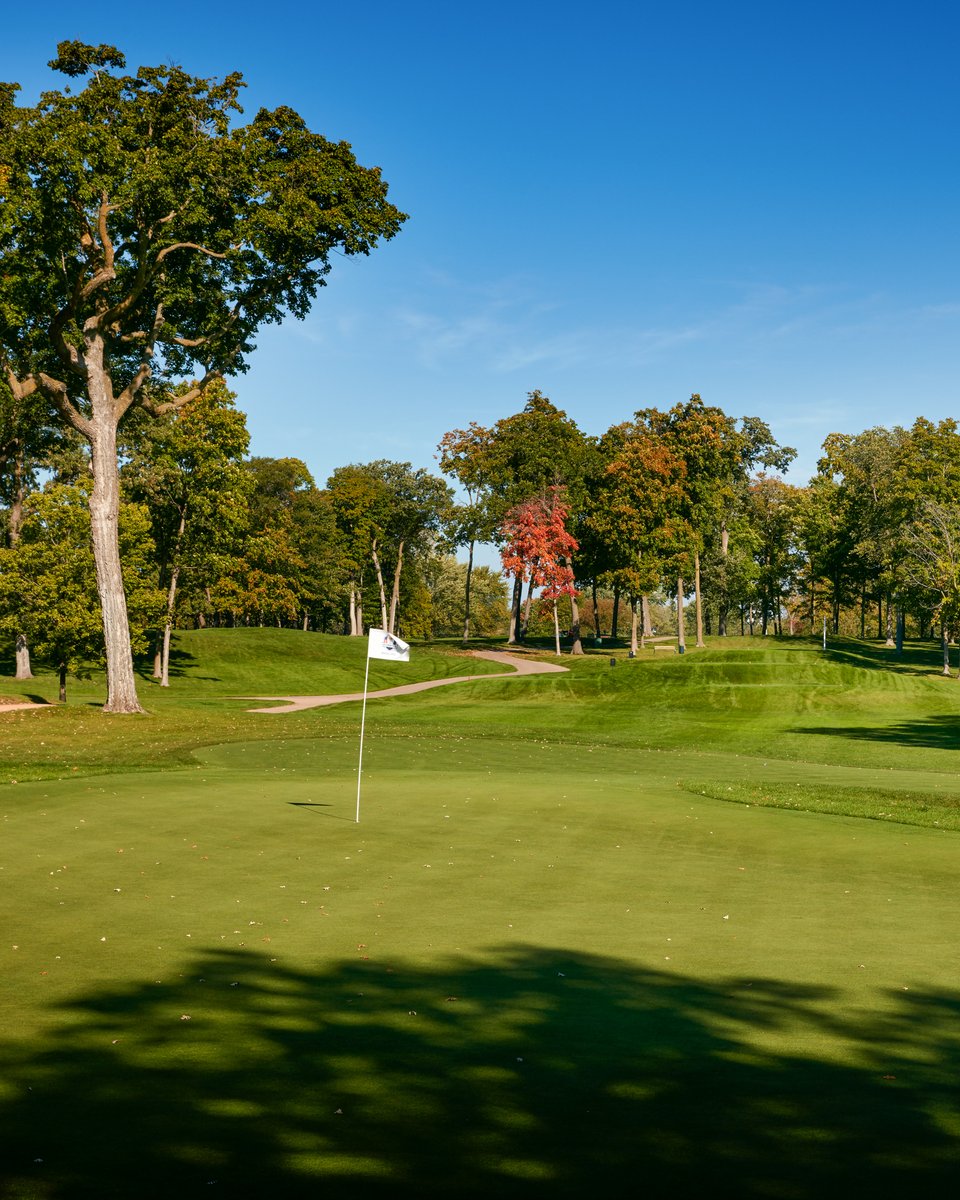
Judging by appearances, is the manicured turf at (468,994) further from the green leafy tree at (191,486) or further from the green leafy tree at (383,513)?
the green leafy tree at (383,513)

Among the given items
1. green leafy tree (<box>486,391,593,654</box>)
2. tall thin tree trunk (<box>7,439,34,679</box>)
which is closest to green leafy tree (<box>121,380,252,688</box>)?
tall thin tree trunk (<box>7,439,34,679</box>)

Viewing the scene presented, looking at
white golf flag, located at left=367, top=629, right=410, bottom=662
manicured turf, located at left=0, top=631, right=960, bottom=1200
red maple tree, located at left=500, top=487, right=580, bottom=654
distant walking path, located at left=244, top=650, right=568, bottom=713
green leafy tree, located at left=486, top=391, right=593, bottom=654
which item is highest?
green leafy tree, located at left=486, top=391, right=593, bottom=654

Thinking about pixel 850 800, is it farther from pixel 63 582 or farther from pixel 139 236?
pixel 63 582

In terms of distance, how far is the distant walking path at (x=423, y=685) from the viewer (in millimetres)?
49100

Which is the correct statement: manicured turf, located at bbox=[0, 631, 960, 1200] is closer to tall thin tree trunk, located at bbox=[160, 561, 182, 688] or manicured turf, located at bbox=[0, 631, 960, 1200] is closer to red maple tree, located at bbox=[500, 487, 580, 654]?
tall thin tree trunk, located at bbox=[160, 561, 182, 688]

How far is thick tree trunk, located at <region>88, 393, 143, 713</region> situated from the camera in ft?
115

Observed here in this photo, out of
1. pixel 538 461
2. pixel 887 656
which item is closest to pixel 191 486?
pixel 538 461

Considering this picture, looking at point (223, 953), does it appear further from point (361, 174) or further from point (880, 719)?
point (880, 719)

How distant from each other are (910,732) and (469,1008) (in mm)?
35817

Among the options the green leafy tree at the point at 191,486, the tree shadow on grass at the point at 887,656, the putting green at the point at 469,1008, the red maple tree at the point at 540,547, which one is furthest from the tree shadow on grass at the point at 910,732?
the red maple tree at the point at 540,547

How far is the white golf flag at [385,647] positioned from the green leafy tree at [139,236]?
21608mm

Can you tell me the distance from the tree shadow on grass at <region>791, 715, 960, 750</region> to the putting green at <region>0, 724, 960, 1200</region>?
22652 millimetres

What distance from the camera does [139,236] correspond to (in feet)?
113

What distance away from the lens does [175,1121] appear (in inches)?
203
